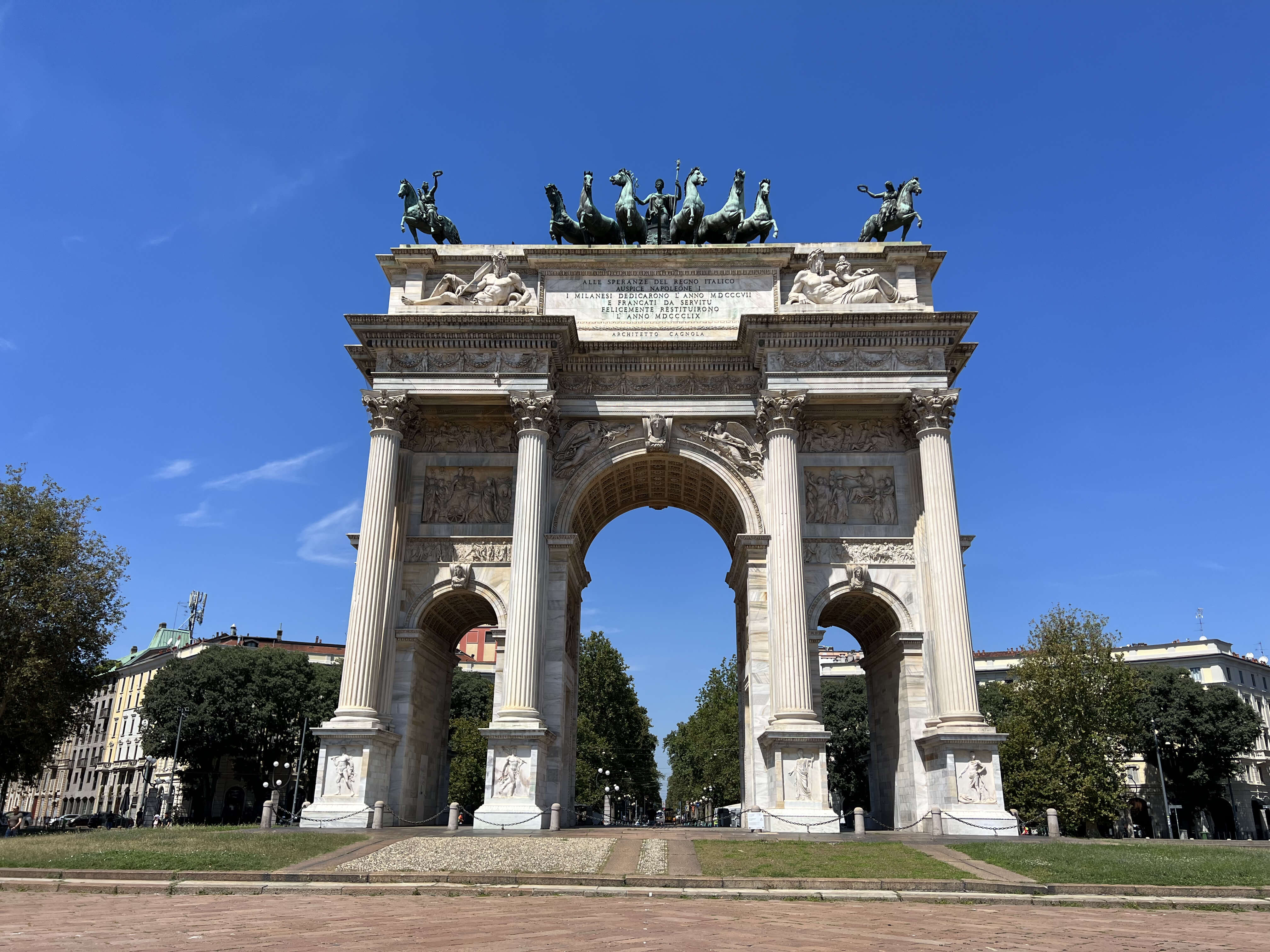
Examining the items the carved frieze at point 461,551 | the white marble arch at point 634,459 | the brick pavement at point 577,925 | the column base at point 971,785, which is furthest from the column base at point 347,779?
the column base at point 971,785

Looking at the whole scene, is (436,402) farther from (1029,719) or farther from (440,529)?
(1029,719)

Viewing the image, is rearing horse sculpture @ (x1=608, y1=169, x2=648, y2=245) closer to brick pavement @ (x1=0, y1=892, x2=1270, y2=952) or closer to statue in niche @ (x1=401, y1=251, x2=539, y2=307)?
statue in niche @ (x1=401, y1=251, x2=539, y2=307)

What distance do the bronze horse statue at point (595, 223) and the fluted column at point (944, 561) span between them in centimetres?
1264

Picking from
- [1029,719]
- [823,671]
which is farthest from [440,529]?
[823,671]

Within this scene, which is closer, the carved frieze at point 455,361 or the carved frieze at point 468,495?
the carved frieze at point 455,361

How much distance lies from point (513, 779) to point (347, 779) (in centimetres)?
485

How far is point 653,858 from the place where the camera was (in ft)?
59.5

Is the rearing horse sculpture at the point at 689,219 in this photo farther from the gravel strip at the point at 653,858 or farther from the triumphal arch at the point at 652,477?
the gravel strip at the point at 653,858

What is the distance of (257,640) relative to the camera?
90.9m

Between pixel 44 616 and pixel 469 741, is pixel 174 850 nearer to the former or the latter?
pixel 44 616

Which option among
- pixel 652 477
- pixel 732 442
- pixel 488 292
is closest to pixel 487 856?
pixel 732 442

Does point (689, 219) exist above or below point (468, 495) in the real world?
above

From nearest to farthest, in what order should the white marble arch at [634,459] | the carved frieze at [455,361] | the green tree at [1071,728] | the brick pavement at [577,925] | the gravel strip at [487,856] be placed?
the brick pavement at [577,925], the gravel strip at [487,856], the carved frieze at [455,361], the white marble arch at [634,459], the green tree at [1071,728]

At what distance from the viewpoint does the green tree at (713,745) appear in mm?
75125
